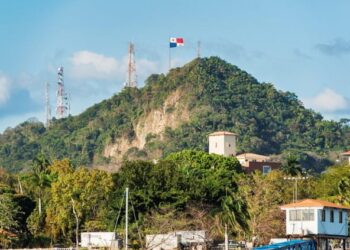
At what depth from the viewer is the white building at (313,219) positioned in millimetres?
65625

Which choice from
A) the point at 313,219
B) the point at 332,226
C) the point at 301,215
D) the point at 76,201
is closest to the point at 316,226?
the point at 313,219

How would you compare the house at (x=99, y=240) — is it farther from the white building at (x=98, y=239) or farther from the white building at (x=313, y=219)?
the white building at (x=313, y=219)

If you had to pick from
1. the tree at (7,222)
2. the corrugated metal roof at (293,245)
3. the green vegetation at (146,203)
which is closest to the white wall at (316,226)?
the corrugated metal roof at (293,245)

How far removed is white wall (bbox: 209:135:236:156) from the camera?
165750mm

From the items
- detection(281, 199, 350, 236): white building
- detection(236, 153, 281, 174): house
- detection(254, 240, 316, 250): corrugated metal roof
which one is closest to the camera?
detection(254, 240, 316, 250): corrugated metal roof

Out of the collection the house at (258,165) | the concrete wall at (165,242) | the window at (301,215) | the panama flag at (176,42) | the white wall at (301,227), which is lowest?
the concrete wall at (165,242)

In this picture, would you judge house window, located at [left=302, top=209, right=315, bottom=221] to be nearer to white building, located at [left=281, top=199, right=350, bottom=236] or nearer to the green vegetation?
white building, located at [left=281, top=199, right=350, bottom=236]

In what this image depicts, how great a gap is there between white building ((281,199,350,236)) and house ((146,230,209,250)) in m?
9.51

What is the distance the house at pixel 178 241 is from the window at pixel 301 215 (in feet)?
31.1

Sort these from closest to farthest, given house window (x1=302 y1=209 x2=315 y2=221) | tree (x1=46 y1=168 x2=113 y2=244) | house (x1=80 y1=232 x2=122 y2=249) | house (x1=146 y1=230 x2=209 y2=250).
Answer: house window (x1=302 y1=209 x2=315 y2=221) < house (x1=146 y1=230 x2=209 y2=250) < house (x1=80 y1=232 x2=122 y2=249) < tree (x1=46 y1=168 x2=113 y2=244)

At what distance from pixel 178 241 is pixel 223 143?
302ft

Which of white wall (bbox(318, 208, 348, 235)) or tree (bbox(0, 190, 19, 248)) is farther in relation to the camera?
tree (bbox(0, 190, 19, 248))

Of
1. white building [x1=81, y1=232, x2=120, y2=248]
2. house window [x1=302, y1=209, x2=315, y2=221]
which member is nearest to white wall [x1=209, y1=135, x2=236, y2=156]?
white building [x1=81, y1=232, x2=120, y2=248]

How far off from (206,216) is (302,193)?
17680 millimetres
